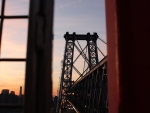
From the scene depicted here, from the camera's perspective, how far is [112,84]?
1.75 meters

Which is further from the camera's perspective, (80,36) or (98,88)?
(80,36)

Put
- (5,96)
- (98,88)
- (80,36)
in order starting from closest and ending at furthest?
1. (5,96)
2. (98,88)
3. (80,36)

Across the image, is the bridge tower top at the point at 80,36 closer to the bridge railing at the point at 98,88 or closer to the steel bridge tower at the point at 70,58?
the steel bridge tower at the point at 70,58

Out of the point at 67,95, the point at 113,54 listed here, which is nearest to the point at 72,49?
the point at 67,95

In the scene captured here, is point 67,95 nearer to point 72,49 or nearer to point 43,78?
point 72,49
